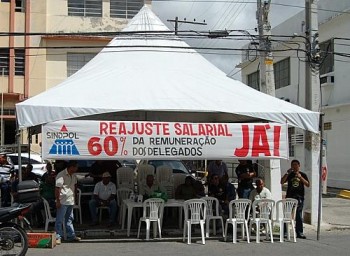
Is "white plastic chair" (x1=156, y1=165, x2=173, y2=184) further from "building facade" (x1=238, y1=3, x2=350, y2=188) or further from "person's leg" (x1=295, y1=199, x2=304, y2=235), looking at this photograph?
"building facade" (x1=238, y1=3, x2=350, y2=188)

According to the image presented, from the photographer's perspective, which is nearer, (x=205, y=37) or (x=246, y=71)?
(x=205, y=37)

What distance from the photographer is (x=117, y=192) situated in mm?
13758

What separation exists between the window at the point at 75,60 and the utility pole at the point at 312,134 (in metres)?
17.6

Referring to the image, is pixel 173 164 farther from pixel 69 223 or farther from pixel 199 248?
pixel 199 248

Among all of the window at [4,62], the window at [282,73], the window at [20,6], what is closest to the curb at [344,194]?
the window at [282,73]

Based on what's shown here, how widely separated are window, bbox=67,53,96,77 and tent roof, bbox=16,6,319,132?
15367mm

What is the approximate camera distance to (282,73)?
1176 inches

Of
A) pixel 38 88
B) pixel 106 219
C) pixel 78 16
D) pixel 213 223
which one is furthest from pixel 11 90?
pixel 213 223

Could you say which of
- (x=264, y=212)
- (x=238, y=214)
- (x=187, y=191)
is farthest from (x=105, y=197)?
(x=264, y=212)

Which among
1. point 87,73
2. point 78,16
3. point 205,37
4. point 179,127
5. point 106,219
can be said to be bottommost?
point 106,219

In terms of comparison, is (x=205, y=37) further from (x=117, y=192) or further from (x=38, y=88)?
(x=38, y=88)

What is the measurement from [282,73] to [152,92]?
18.8 meters

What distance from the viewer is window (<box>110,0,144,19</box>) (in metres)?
31.3

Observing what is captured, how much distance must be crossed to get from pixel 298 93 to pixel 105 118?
598 inches
